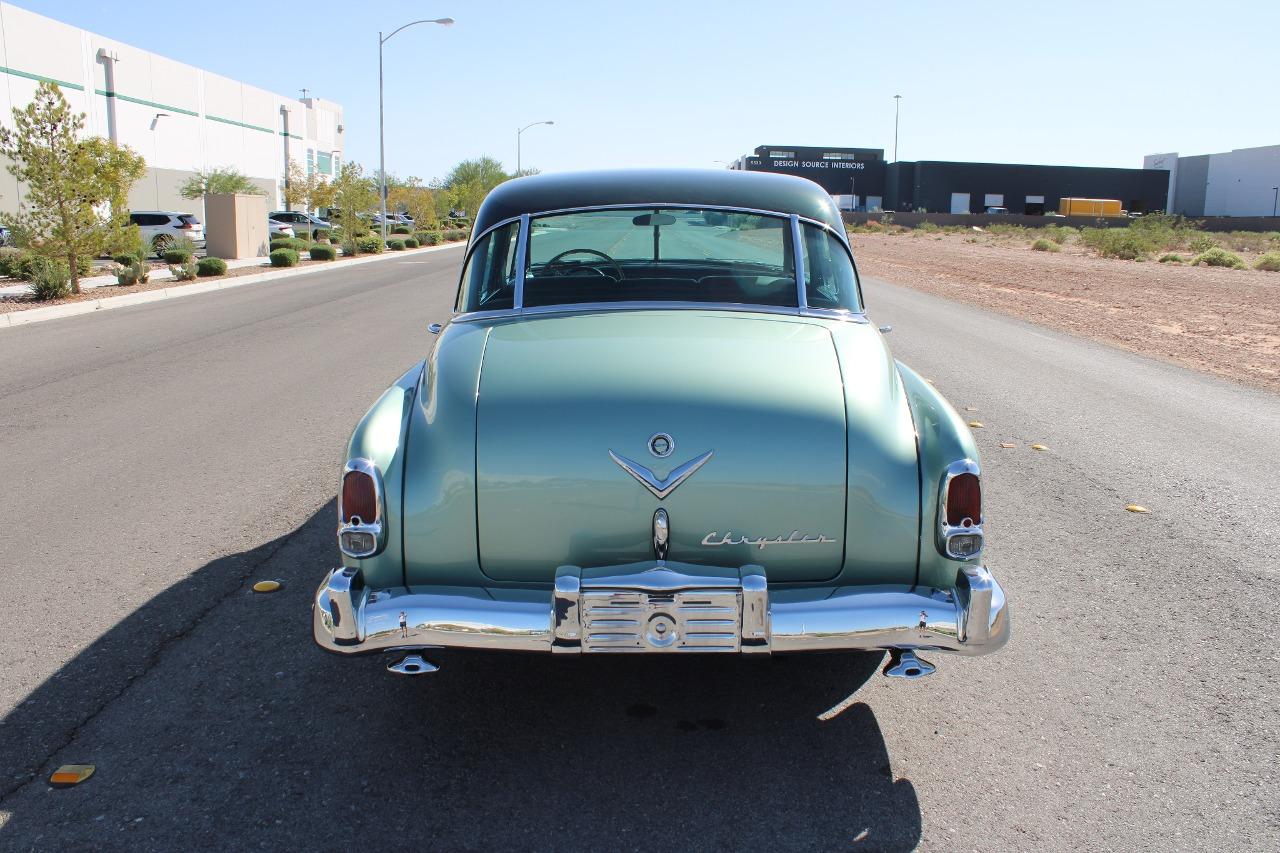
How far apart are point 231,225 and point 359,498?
106ft

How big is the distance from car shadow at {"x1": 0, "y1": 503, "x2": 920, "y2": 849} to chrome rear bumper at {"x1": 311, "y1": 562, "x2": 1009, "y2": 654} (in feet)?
1.37

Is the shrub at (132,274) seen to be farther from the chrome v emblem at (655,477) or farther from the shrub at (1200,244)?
the shrub at (1200,244)

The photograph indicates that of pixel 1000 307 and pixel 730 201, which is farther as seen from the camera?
pixel 1000 307

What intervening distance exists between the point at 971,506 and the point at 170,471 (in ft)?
17.0

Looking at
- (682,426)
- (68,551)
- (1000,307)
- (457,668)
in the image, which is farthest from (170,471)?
(1000,307)

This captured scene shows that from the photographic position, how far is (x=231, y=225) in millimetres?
33031

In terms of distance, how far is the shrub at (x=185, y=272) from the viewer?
24234 millimetres

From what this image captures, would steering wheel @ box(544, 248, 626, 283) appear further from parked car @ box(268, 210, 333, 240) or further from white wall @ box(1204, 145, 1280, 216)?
white wall @ box(1204, 145, 1280, 216)

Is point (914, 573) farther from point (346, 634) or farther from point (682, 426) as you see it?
point (346, 634)

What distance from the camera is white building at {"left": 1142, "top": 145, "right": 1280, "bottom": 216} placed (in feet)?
290

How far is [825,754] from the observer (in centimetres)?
336

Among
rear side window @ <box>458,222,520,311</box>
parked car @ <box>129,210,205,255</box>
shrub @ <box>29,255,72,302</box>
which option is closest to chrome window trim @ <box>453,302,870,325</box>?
rear side window @ <box>458,222,520,311</box>

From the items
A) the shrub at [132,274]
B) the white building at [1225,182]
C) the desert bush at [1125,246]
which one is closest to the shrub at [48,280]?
the shrub at [132,274]

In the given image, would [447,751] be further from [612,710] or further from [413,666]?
[612,710]
